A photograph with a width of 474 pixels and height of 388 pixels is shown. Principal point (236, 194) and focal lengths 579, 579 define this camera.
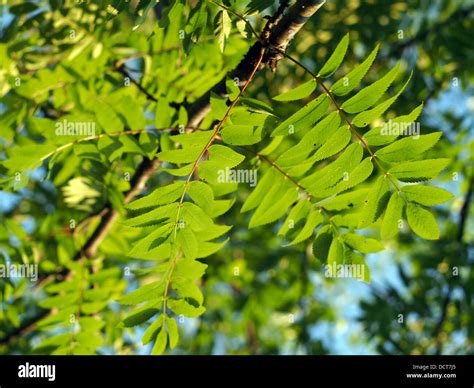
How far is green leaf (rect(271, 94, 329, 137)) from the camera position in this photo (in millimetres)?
Answer: 1730

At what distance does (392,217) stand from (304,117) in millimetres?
439

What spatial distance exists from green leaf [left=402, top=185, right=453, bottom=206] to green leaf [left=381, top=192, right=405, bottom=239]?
1.5 inches

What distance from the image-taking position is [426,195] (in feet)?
6.09

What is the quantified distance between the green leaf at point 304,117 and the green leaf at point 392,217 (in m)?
0.37

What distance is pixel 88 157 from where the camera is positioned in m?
2.21

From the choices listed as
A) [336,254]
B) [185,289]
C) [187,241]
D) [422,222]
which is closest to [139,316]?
[185,289]

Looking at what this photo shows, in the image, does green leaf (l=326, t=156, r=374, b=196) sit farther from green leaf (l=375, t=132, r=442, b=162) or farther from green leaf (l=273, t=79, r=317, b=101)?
green leaf (l=273, t=79, r=317, b=101)

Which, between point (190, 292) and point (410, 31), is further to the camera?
point (410, 31)

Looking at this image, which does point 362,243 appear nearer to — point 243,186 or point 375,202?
point 375,202
